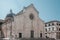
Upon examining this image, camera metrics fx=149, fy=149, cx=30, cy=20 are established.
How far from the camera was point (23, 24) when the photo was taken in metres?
39.2

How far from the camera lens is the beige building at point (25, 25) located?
3809 centimetres

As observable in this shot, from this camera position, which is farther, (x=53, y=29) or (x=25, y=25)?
(x=53, y=29)

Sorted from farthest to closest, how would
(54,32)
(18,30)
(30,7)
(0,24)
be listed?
(54,32) < (0,24) < (30,7) < (18,30)

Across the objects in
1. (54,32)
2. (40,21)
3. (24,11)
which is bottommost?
(54,32)

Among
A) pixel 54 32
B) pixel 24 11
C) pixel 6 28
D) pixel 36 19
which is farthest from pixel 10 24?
pixel 54 32

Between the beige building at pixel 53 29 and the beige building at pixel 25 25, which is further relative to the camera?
the beige building at pixel 53 29

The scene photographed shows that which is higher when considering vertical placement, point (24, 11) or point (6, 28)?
point (24, 11)

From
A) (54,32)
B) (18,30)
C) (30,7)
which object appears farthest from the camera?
(54,32)

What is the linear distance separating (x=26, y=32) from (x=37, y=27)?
4.03 metres

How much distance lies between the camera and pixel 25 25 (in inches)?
1559

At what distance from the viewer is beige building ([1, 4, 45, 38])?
125 ft

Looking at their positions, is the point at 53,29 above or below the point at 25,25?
below

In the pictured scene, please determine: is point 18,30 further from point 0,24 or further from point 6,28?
point 0,24

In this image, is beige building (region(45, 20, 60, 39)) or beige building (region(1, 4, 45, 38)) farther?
beige building (region(45, 20, 60, 39))
